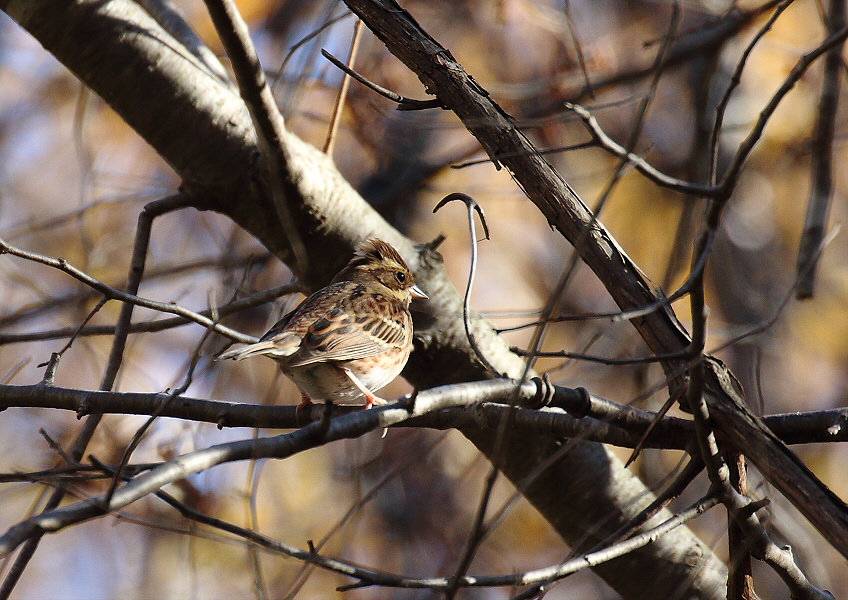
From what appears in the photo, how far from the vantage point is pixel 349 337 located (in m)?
3.80

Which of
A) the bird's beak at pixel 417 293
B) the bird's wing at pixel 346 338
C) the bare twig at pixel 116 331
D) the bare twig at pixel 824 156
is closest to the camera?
the bare twig at pixel 116 331

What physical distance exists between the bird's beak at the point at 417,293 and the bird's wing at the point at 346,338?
0.64 ft

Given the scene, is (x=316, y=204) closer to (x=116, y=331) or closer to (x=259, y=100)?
(x=259, y=100)

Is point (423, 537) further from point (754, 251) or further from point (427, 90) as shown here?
point (427, 90)

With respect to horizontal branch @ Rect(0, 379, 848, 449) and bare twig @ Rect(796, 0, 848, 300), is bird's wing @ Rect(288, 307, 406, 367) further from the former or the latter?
bare twig @ Rect(796, 0, 848, 300)

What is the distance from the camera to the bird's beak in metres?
3.68

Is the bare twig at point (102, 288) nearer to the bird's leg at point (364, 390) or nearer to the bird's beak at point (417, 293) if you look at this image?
the bird's leg at point (364, 390)

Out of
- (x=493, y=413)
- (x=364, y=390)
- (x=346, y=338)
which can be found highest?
(x=346, y=338)

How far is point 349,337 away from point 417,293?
1.31 ft

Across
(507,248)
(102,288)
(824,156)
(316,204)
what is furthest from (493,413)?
(507,248)

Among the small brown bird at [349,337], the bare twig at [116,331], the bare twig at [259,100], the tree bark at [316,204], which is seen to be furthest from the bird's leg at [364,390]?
the bare twig at [116,331]

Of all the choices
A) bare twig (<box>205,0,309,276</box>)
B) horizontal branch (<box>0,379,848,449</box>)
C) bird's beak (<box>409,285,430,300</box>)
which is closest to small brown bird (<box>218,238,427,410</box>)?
bird's beak (<box>409,285,430,300</box>)

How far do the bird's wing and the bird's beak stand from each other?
195mm

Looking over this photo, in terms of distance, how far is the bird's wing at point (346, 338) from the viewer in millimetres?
3551
